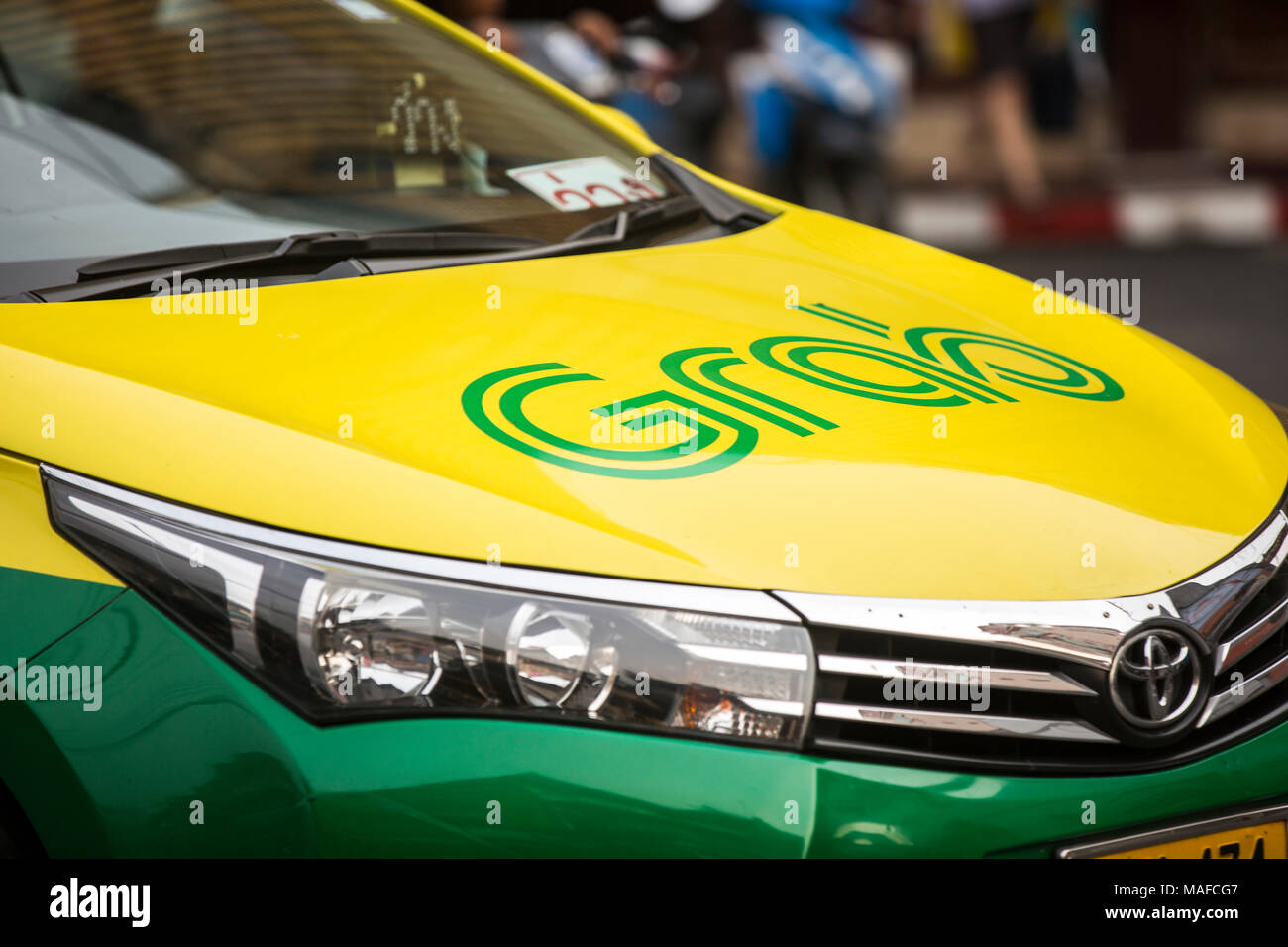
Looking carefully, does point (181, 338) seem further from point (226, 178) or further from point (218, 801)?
point (226, 178)

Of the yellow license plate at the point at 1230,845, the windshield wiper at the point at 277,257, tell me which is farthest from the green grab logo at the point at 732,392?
the yellow license plate at the point at 1230,845

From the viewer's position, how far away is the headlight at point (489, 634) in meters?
1.55

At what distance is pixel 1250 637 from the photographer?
1790 mm

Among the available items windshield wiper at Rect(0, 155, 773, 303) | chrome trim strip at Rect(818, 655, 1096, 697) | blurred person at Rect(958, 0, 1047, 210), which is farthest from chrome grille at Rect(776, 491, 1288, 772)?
blurred person at Rect(958, 0, 1047, 210)

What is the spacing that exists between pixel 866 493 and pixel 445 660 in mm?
505

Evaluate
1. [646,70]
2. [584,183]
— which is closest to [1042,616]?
[584,183]

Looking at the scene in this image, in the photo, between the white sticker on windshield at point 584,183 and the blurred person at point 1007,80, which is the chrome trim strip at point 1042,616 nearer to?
the white sticker on windshield at point 584,183

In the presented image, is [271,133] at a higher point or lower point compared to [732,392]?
higher

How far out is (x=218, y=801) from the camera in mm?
1544

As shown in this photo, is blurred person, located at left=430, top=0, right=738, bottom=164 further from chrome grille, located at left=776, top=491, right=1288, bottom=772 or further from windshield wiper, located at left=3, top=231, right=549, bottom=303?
chrome grille, located at left=776, top=491, right=1288, bottom=772

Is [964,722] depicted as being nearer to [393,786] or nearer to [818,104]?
[393,786]

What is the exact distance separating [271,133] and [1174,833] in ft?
6.41
